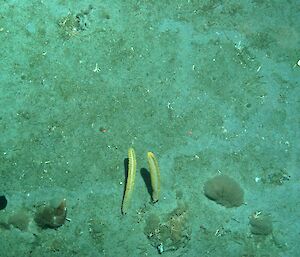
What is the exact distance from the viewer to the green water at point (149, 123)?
4934mm

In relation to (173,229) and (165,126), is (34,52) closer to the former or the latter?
(165,126)

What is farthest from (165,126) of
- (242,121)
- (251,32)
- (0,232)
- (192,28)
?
(0,232)

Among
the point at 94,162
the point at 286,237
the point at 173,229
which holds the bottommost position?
the point at 286,237

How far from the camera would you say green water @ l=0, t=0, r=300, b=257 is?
4.93m

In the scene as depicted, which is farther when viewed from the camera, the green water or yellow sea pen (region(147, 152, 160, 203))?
the green water

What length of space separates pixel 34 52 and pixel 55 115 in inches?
33.1

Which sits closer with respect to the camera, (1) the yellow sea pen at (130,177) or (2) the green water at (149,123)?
(1) the yellow sea pen at (130,177)

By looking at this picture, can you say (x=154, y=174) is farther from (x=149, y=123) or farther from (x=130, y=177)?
(x=149, y=123)

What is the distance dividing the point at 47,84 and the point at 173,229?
2.42m

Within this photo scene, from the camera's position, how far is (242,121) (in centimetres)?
509

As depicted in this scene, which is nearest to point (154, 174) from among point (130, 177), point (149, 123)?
point (130, 177)

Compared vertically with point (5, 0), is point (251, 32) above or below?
below

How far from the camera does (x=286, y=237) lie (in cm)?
506

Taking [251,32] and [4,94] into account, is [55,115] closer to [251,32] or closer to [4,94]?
[4,94]
